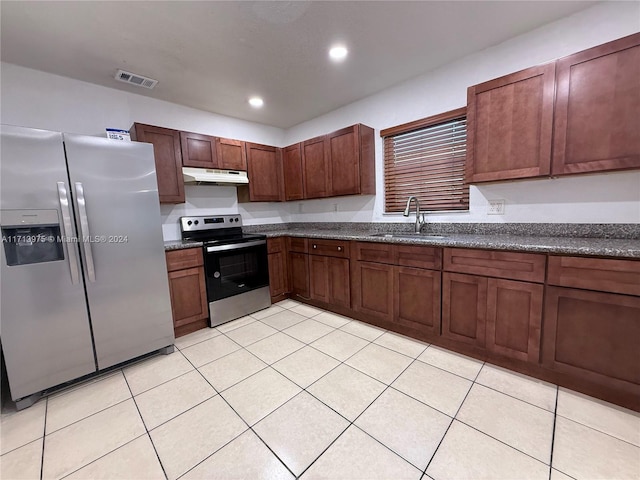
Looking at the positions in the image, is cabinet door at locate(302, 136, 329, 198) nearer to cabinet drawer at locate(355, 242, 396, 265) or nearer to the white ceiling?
the white ceiling

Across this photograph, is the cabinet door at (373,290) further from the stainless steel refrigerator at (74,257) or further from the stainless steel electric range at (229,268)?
the stainless steel refrigerator at (74,257)

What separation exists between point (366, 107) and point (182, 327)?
316cm

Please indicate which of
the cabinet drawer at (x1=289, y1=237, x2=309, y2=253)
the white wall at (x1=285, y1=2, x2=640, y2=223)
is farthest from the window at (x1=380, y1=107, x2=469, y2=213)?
the cabinet drawer at (x1=289, y1=237, x2=309, y2=253)

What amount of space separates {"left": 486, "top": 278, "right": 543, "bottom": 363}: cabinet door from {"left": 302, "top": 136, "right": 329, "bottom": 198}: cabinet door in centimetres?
210

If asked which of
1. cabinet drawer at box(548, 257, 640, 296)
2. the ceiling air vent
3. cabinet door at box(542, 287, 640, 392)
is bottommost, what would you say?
cabinet door at box(542, 287, 640, 392)

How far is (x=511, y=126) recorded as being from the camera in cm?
189

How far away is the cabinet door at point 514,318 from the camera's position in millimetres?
1702

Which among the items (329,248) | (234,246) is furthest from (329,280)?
(234,246)

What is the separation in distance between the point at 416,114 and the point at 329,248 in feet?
5.48

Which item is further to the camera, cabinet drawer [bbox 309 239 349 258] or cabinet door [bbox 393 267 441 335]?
cabinet drawer [bbox 309 239 349 258]

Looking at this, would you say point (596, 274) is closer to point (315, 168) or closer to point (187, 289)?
point (315, 168)

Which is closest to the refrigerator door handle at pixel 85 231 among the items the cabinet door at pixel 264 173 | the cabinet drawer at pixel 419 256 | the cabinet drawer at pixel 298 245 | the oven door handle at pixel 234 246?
the oven door handle at pixel 234 246

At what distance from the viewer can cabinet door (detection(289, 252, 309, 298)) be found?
3209 millimetres

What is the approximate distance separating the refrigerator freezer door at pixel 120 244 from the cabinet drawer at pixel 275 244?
1252 mm
